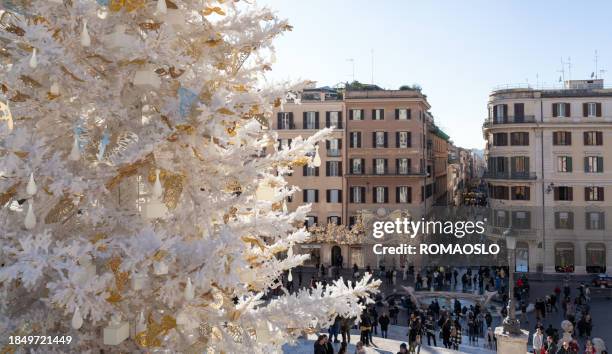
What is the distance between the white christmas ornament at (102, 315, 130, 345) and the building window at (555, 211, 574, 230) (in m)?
45.1

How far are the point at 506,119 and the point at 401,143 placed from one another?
8554 mm

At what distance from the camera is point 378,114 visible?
46.4m

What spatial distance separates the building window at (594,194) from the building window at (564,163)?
2024mm

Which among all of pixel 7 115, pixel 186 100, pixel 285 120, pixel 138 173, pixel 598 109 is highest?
pixel 598 109

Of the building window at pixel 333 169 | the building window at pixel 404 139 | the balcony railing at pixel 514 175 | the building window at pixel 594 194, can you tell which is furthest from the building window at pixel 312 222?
the building window at pixel 594 194

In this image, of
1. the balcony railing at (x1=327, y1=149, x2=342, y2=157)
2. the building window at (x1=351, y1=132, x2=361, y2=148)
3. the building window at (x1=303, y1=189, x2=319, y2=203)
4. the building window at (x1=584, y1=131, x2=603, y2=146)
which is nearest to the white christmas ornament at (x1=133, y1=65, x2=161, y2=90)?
the building window at (x1=303, y1=189, x2=319, y2=203)

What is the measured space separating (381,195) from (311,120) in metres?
8.21

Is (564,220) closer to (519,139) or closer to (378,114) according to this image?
(519,139)

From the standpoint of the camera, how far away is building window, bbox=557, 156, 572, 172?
4503 centimetres

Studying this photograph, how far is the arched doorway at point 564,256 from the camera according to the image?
4412cm

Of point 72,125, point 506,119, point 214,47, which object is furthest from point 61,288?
point 506,119

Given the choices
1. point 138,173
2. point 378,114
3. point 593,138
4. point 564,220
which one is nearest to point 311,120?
point 378,114

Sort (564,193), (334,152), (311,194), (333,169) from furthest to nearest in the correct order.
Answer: (334,152) < (333,169) < (311,194) < (564,193)

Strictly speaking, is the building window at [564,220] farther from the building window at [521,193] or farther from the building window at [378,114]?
the building window at [378,114]
